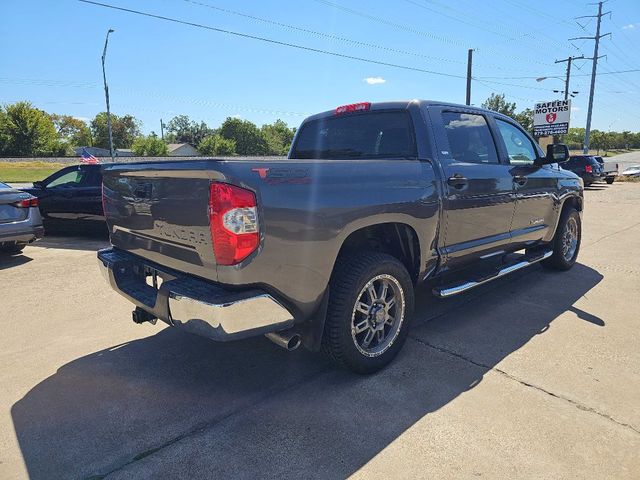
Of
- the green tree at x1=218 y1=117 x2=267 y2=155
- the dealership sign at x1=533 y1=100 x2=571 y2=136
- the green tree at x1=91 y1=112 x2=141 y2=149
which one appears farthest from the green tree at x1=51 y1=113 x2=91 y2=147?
the dealership sign at x1=533 y1=100 x2=571 y2=136

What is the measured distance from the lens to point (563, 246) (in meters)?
5.74

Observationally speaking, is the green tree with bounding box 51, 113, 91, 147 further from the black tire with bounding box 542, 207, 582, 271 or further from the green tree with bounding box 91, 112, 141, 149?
the black tire with bounding box 542, 207, 582, 271

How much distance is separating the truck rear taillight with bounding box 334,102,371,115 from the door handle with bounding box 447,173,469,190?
1.01 meters

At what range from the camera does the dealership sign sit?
3092cm

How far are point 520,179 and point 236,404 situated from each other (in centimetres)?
345

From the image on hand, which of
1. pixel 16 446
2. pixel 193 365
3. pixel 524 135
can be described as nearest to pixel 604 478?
pixel 193 365

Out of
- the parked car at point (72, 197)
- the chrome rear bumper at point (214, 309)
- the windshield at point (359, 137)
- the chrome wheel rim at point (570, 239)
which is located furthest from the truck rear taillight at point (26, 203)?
the chrome wheel rim at point (570, 239)

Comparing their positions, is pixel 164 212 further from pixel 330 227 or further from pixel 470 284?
pixel 470 284

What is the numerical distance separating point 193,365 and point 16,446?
1161mm

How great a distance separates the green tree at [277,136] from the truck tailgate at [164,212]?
310ft

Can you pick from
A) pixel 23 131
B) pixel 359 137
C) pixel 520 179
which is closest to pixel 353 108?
pixel 359 137

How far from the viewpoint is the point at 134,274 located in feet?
10.5

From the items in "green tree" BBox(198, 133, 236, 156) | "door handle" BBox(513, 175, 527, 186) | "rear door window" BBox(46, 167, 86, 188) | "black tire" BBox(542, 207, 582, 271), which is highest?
"green tree" BBox(198, 133, 236, 156)

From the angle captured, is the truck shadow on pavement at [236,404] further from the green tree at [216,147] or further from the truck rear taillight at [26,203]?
the green tree at [216,147]
